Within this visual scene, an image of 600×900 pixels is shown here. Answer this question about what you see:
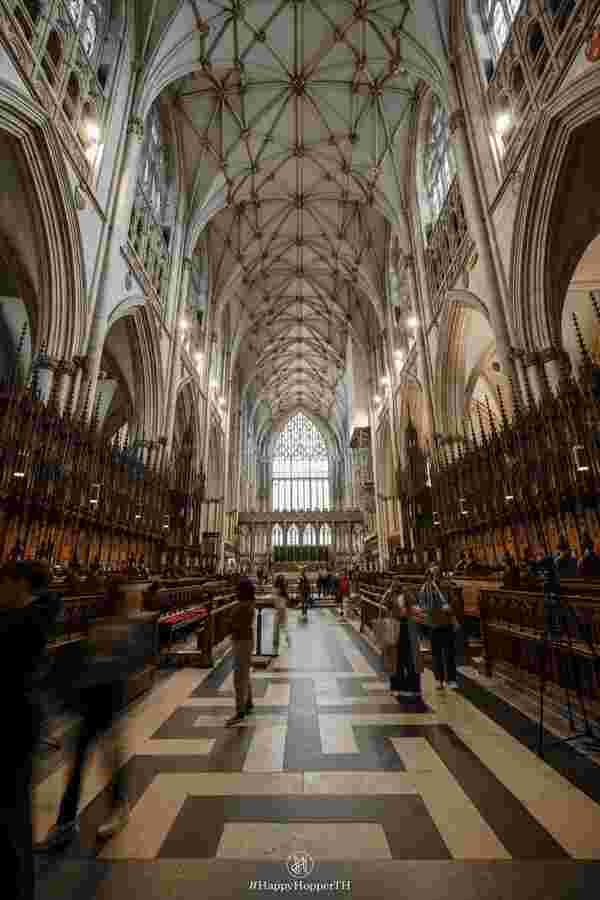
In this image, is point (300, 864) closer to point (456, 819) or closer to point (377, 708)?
point (456, 819)

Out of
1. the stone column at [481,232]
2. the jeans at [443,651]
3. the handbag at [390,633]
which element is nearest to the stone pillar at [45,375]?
the handbag at [390,633]

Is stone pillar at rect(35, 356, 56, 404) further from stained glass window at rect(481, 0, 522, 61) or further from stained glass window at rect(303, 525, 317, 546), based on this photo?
stained glass window at rect(303, 525, 317, 546)

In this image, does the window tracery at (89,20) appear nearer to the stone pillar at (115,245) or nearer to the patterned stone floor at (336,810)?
the stone pillar at (115,245)

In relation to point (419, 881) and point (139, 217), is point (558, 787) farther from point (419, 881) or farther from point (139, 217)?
point (139, 217)

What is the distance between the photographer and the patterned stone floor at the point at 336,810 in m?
1.66

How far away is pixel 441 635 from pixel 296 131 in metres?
21.0

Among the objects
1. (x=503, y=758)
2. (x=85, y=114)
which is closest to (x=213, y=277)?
(x=85, y=114)

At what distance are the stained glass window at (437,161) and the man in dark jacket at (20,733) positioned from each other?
1618cm

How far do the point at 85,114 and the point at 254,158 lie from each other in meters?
10.2

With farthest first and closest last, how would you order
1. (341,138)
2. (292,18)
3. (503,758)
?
(341,138), (292,18), (503,758)

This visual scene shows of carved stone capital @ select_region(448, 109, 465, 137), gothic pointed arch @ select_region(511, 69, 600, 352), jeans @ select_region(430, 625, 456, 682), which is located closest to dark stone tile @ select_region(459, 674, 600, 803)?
jeans @ select_region(430, 625, 456, 682)

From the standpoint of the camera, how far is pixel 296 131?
692 inches

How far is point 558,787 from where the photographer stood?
7.71 feet

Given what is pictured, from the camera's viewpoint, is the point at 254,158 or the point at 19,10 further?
the point at 254,158
